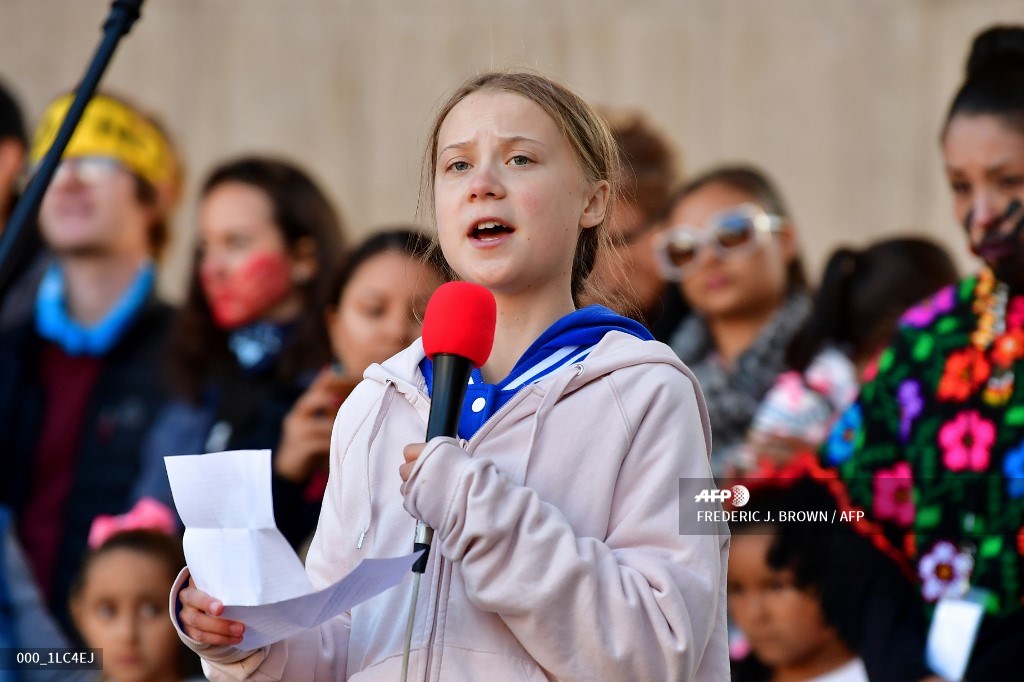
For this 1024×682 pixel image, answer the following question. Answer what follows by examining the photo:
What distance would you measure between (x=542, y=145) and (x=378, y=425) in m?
0.50

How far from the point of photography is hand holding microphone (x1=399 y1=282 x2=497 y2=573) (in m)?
2.06

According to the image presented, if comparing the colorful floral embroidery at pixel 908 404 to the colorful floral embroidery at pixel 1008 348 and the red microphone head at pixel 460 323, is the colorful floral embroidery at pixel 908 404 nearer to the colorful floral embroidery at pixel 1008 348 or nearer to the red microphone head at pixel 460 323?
the colorful floral embroidery at pixel 1008 348

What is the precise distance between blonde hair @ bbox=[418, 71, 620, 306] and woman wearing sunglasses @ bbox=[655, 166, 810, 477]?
2.20 m

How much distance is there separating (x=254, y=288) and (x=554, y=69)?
294cm

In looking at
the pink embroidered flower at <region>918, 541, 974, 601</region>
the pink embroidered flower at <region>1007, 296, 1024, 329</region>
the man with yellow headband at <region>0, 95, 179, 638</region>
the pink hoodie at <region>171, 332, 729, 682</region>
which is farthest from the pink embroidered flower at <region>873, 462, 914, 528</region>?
the man with yellow headband at <region>0, 95, 179, 638</region>

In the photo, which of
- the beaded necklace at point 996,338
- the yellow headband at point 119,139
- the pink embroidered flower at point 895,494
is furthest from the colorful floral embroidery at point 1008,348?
the yellow headband at point 119,139

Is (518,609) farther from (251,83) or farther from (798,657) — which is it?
(251,83)

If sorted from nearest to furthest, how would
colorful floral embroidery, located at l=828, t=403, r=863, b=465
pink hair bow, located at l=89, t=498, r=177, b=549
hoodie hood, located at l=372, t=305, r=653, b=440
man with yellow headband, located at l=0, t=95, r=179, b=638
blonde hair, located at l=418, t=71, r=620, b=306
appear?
hoodie hood, located at l=372, t=305, r=653, b=440 → blonde hair, located at l=418, t=71, r=620, b=306 → colorful floral embroidery, located at l=828, t=403, r=863, b=465 → pink hair bow, located at l=89, t=498, r=177, b=549 → man with yellow headband, located at l=0, t=95, r=179, b=638

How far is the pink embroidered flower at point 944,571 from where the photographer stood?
11.0 ft

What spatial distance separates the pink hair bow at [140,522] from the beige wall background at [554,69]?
9.79 feet

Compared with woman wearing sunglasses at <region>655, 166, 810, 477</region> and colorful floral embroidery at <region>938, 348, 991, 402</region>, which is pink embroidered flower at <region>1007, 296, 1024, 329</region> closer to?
colorful floral embroidery at <region>938, 348, 991, 402</region>

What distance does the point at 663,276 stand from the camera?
203 inches

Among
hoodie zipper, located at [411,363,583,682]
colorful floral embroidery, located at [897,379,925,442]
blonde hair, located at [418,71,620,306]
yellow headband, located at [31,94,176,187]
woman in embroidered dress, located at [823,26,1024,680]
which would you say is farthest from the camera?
yellow headband, located at [31,94,176,187]

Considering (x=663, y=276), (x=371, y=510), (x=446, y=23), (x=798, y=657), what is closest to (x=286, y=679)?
(x=371, y=510)
